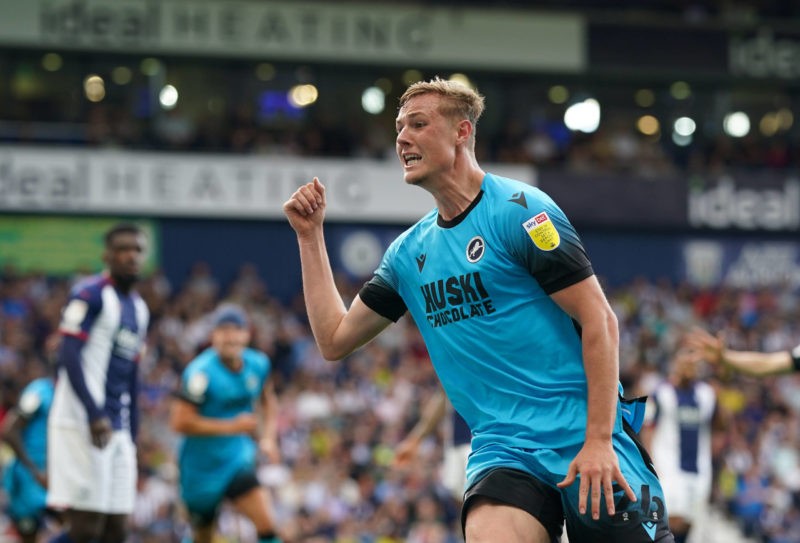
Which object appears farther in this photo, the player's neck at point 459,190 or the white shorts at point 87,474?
the white shorts at point 87,474

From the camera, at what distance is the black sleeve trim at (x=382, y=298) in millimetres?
5207

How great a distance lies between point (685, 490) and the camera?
41.6 feet

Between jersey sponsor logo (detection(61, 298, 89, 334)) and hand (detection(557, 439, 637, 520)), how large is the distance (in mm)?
4845

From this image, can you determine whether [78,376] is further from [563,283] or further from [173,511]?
[173,511]

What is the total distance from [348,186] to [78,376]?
17816 millimetres

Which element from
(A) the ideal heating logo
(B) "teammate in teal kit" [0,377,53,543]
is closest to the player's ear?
(B) "teammate in teal kit" [0,377,53,543]

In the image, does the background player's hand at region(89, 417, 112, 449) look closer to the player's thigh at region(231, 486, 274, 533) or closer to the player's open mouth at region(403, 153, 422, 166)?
the player's thigh at region(231, 486, 274, 533)

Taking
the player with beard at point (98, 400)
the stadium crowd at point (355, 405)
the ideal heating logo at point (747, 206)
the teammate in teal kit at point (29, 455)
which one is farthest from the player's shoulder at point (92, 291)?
the ideal heating logo at point (747, 206)

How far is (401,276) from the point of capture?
511 centimetres

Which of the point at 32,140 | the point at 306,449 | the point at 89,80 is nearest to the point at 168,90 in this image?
Result: the point at 89,80

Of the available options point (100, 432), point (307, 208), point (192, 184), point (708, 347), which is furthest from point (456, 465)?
point (192, 184)

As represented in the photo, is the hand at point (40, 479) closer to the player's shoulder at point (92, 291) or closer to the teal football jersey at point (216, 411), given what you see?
the teal football jersey at point (216, 411)

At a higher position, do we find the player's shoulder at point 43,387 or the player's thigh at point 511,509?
the player's thigh at point 511,509

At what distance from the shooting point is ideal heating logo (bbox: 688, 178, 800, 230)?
27734mm
